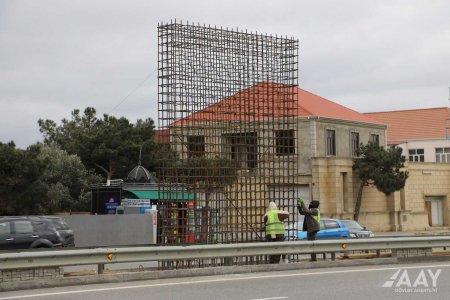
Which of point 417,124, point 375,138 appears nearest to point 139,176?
point 375,138

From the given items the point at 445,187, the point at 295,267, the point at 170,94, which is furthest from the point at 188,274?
the point at 445,187

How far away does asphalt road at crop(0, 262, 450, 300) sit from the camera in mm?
13625

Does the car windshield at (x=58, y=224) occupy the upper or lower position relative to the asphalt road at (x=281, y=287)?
upper

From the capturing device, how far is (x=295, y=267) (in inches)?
762

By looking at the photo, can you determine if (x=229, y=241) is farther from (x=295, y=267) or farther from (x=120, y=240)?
(x=120, y=240)

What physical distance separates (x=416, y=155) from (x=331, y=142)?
24.1 meters

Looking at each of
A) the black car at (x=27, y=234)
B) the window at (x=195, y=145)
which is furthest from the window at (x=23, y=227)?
the window at (x=195, y=145)

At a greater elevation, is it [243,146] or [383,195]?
[243,146]

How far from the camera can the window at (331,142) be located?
53375 millimetres

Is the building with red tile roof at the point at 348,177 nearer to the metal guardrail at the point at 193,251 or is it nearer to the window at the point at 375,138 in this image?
the window at the point at 375,138

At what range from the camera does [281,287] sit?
49.2 ft

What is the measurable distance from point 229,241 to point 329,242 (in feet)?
8.35

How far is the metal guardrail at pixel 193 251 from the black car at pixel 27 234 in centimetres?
707

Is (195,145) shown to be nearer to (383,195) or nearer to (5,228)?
(5,228)
